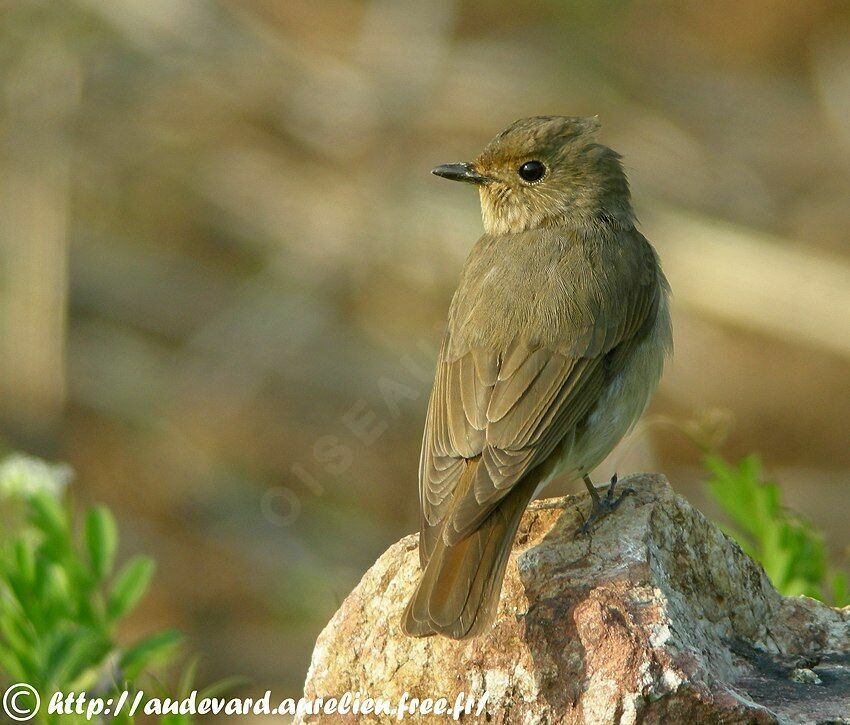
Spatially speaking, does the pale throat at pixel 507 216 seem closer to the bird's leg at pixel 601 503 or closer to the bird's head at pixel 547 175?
the bird's head at pixel 547 175

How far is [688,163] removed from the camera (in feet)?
34.1

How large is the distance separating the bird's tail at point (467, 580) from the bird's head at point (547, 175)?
1485 millimetres

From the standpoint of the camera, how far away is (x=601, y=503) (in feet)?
13.5

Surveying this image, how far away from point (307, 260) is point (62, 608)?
5782mm

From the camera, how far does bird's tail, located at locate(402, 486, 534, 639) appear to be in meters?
3.50

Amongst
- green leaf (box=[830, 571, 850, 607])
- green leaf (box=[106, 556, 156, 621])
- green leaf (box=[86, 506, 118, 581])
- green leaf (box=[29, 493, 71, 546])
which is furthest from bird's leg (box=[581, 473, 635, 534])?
green leaf (box=[29, 493, 71, 546])

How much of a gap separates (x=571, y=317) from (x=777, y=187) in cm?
678

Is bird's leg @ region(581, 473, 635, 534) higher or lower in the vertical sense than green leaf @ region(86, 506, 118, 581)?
lower

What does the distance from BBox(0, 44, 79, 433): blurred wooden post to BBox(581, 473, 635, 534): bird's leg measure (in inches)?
210

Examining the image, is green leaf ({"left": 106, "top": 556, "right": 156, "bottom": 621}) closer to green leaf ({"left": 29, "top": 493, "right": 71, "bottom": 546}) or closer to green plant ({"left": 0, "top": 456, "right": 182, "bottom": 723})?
green plant ({"left": 0, "top": 456, "right": 182, "bottom": 723})

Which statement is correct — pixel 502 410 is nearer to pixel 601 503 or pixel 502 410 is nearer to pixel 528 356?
pixel 528 356

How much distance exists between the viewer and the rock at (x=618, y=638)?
11.0 ft

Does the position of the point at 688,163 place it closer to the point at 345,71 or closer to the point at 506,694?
the point at 345,71

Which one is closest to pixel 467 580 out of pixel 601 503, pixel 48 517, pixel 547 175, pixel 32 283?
pixel 601 503
